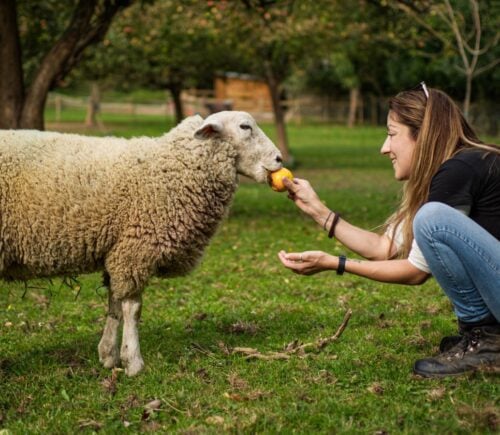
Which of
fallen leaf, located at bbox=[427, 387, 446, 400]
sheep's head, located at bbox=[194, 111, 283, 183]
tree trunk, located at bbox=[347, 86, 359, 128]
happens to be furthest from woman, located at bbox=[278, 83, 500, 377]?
tree trunk, located at bbox=[347, 86, 359, 128]

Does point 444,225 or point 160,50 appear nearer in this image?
point 444,225

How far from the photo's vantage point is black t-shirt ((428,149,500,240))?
400 cm

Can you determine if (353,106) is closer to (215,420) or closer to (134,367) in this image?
(134,367)

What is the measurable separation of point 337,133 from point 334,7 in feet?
74.8

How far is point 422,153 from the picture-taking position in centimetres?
424

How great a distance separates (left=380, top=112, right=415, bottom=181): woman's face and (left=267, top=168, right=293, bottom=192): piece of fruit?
2.35 feet

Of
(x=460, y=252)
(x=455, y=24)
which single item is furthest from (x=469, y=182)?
(x=455, y=24)

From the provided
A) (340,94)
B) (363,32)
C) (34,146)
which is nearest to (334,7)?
(363,32)

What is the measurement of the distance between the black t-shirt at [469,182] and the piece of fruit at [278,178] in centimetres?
109

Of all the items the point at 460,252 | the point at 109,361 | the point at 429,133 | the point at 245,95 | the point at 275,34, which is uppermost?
the point at 429,133

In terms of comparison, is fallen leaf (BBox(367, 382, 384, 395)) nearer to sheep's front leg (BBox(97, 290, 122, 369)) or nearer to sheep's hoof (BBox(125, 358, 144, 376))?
sheep's hoof (BBox(125, 358, 144, 376))

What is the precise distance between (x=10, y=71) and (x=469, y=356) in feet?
25.5

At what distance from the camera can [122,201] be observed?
16.0ft

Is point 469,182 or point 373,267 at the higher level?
point 469,182
